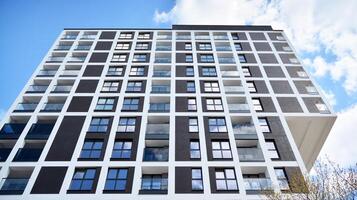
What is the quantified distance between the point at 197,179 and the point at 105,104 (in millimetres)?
11868

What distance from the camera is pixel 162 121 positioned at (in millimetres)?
26781

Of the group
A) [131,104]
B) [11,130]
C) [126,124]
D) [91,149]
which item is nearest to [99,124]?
[126,124]

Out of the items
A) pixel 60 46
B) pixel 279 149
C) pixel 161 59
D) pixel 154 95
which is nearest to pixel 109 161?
pixel 154 95

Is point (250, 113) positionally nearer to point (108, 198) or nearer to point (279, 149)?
point (279, 149)

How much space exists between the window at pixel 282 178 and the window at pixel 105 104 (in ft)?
50.0

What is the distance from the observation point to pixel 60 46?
1476 inches

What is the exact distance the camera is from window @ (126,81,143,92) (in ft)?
98.0

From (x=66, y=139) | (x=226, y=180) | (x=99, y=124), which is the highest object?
(x=99, y=124)

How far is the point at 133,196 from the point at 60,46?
24.9 m

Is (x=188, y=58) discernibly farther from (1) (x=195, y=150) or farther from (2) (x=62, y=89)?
(1) (x=195, y=150)

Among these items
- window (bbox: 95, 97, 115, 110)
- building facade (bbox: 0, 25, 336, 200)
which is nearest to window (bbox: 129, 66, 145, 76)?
building facade (bbox: 0, 25, 336, 200)

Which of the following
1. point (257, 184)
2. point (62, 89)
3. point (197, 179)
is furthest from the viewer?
point (62, 89)

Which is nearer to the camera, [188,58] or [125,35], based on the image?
[188,58]

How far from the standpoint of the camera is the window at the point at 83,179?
20.6 m
